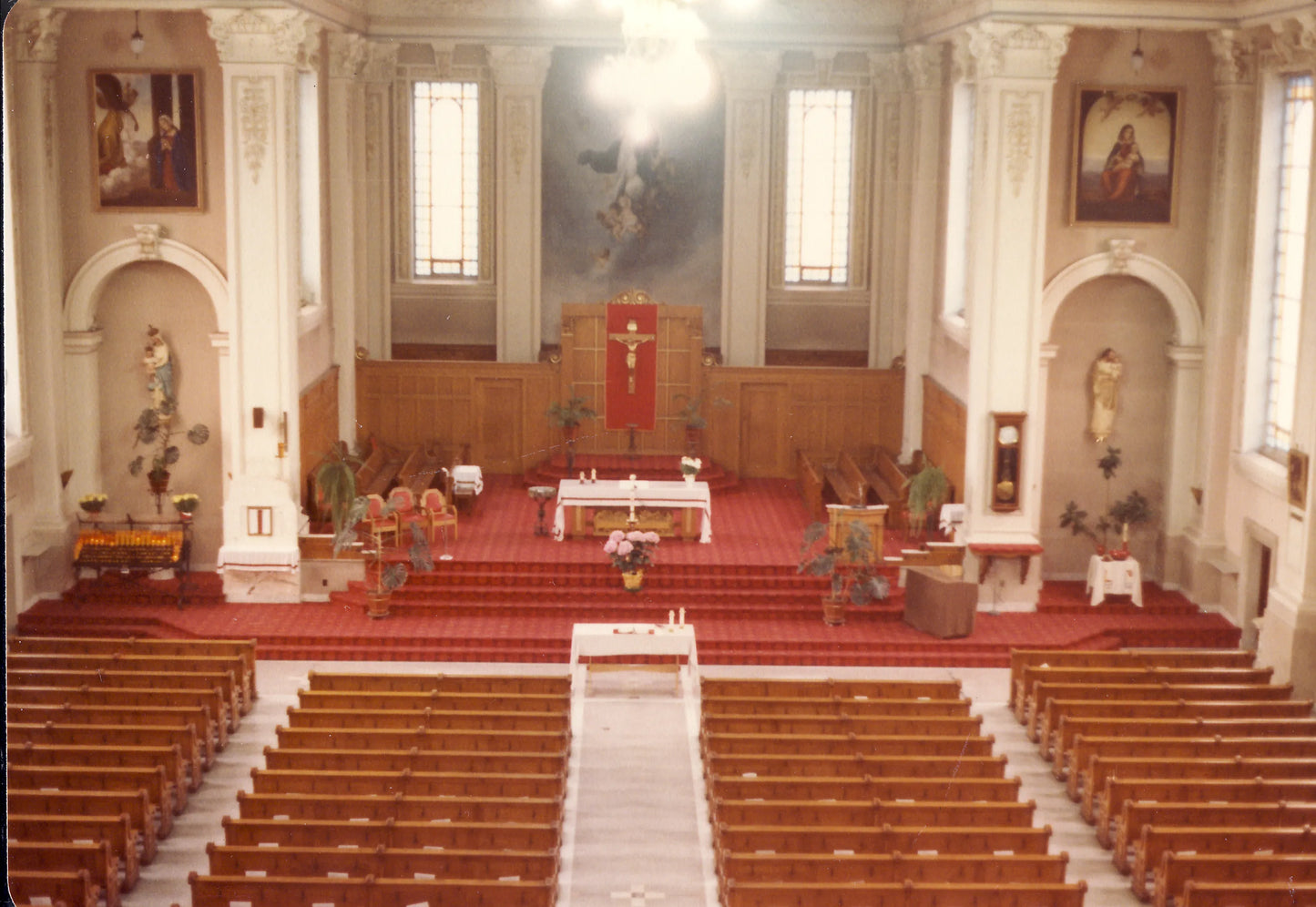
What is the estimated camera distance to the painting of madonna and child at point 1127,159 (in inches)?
852

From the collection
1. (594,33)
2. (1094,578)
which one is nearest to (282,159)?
(594,33)

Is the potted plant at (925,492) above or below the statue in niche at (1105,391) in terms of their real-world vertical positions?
below

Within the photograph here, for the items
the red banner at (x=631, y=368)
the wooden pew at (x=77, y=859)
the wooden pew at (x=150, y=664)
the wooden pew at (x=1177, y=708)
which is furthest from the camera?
the red banner at (x=631, y=368)

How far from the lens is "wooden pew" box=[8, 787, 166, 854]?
508 inches

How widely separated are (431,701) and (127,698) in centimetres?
312

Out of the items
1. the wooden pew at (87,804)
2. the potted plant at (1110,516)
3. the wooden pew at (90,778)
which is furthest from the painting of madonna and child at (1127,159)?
the wooden pew at (87,804)

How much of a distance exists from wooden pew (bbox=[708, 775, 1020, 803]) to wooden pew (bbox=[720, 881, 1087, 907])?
1934mm

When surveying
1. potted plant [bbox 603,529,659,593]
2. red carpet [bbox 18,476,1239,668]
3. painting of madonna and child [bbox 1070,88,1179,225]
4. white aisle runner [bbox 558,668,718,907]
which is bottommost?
white aisle runner [bbox 558,668,718,907]

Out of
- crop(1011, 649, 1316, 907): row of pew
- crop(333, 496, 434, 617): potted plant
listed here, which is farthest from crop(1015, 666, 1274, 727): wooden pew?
crop(333, 496, 434, 617): potted plant

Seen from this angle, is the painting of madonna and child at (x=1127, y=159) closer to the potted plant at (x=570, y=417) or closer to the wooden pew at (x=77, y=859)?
the potted plant at (x=570, y=417)

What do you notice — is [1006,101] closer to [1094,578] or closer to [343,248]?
[1094,578]

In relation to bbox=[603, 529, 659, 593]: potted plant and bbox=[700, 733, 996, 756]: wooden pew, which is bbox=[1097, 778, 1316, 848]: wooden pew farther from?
bbox=[603, 529, 659, 593]: potted plant

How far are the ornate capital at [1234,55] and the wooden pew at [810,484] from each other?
828cm

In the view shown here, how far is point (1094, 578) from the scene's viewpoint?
2167 centimetres
